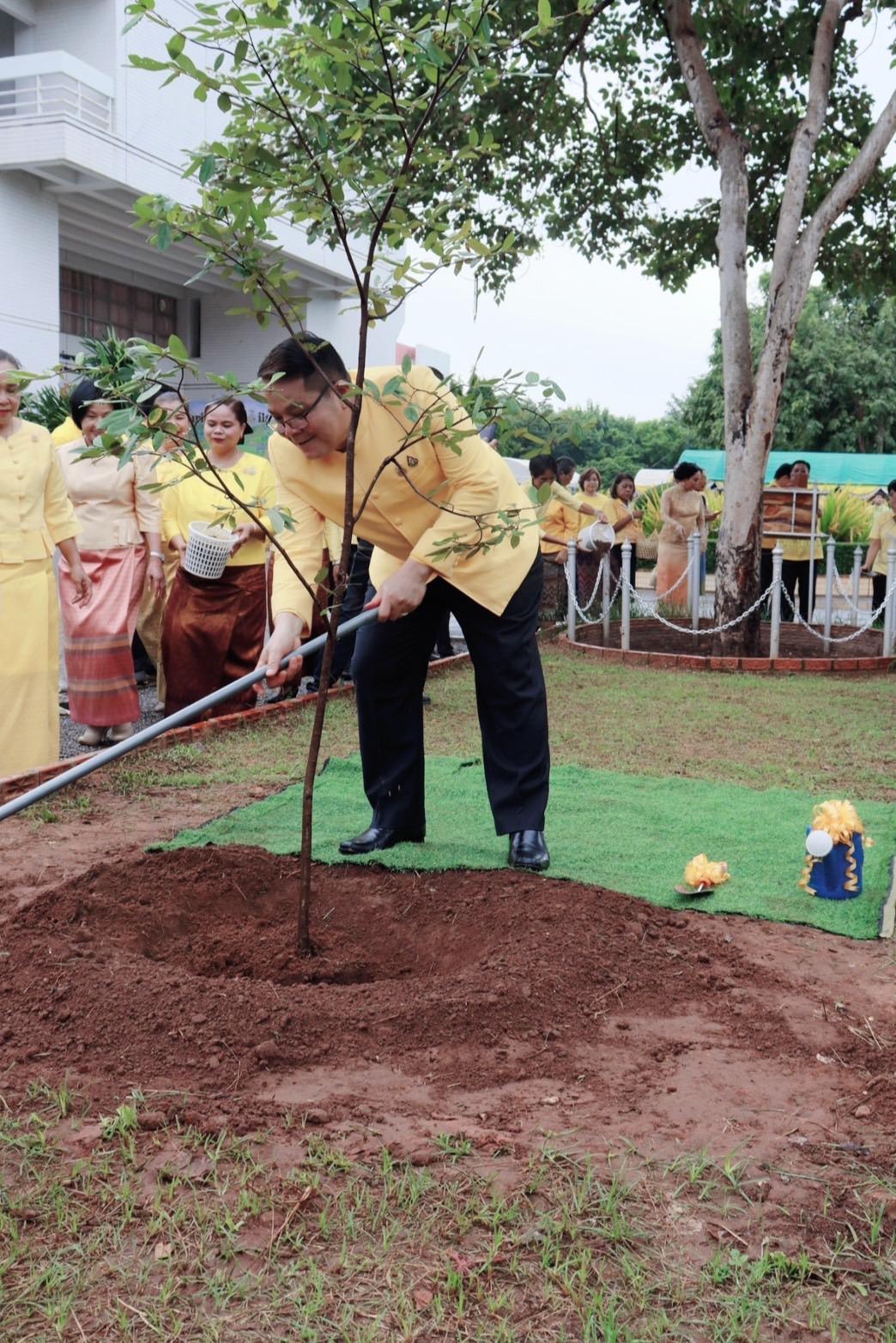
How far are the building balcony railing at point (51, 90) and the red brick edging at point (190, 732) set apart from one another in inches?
445

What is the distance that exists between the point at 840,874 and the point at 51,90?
15902mm

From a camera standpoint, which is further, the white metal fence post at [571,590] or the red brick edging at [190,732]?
the white metal fence post at [571,590]

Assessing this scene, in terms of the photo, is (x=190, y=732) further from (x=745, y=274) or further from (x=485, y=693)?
(x=745, y=274)

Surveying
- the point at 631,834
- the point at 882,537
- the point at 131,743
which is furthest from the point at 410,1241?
the point at 882,537

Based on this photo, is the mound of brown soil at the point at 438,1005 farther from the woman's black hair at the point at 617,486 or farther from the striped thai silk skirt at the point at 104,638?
the woman's black hair at the point at 617,486

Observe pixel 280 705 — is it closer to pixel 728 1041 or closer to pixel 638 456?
pixel 728 1041

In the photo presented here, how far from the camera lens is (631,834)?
5.00 meters

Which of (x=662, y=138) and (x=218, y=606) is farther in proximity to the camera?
(x=662, y=138)

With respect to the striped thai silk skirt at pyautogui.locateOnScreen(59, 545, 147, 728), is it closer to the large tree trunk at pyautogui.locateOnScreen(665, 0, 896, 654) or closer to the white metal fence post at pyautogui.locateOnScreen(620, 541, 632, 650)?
the white metal fence post at pyautogui.locateOnScreen(620, 541, 632, 650)

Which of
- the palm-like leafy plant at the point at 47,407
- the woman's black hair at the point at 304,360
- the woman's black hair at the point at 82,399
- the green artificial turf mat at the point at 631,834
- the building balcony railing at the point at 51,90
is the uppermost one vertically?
the building balcony railing at the point at 51,90

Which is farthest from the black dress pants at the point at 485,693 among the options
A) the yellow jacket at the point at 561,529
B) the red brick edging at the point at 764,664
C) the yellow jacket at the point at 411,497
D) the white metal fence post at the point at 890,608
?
the yellow jacket at the point at 561,529

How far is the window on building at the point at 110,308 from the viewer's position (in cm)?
1919

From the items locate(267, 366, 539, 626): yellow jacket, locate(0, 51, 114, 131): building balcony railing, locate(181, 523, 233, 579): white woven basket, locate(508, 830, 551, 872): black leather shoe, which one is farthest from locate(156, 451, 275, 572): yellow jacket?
locate(0, 51, 114, 131): building balcony railing

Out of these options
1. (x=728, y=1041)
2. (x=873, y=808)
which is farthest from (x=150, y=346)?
(x=873, y=808)
